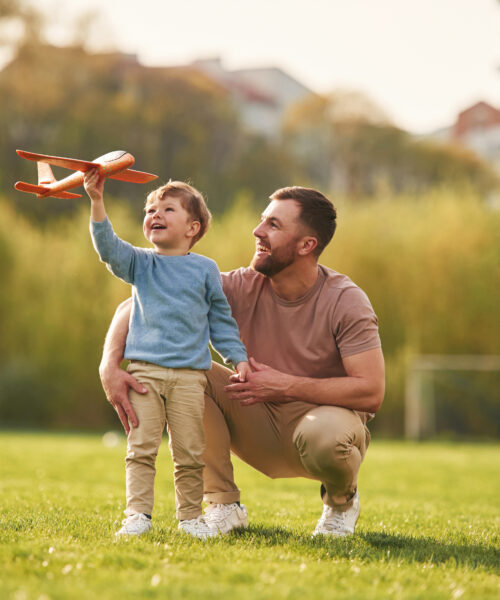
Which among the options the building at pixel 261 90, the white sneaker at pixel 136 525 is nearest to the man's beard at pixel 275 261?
the white sneaker at pixel 136 525

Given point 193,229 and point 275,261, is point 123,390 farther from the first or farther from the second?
point 275,261

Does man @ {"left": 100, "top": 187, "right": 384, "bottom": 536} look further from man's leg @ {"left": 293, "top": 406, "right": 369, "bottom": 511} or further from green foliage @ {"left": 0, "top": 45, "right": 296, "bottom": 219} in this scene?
green foliage @ {"left": 0, "top": 45, "right": 296, "bottom": 219}

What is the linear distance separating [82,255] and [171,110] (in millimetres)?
13444

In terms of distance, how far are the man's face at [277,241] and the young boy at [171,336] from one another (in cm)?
26

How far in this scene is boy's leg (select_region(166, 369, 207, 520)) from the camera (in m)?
3.18

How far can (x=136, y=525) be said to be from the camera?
120 inches

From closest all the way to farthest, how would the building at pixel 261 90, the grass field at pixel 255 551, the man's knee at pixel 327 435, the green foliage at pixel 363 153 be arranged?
the grass field at pixel 255 551 < the man's knee at pixel 327 435 < the green foliage at pixel 363 153 < the building at pixel 261 90

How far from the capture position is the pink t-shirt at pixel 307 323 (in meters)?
3.41

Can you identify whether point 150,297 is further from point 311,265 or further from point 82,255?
point 82,255

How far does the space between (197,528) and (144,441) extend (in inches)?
14.3

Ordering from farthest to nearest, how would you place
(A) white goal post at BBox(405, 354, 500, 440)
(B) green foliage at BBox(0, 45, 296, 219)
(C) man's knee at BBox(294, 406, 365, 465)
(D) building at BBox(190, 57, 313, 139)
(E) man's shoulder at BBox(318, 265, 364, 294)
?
(D) building at BBox(190, 57, 313, 139)
(B) green foliage at BBox(0, 45, 296, 219)
(A) white goal post at BBox(405, 354, 500, 440)
(E) man's shoulder at BBox(318, 265, 364, 294)
(C) man's knee at BBox(294, 406, 365, 465)

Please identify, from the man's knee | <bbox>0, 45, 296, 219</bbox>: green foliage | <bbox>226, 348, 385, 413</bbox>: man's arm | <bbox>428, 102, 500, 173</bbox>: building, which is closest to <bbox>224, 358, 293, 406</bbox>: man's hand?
<bbox>226, 348, 385, 413</bbox>: man's arm

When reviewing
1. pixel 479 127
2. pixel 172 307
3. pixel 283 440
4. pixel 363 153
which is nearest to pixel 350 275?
pixel 283 440

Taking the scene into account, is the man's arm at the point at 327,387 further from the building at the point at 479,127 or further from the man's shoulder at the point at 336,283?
the building at the point at 479,127
